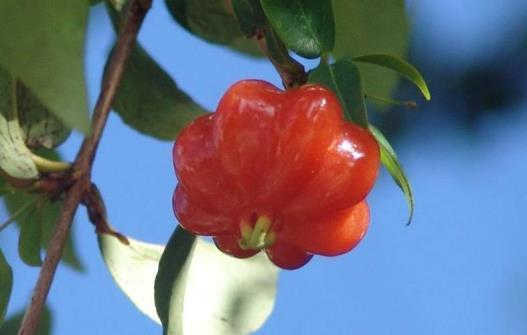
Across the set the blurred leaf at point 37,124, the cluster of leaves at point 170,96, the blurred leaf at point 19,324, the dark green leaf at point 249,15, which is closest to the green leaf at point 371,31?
the cluster of leaves at point 170,96

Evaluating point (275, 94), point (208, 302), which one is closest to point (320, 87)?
point (275, 94)

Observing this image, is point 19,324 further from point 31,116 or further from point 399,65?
point 399,65

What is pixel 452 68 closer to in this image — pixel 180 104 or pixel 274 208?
pixel 180 104

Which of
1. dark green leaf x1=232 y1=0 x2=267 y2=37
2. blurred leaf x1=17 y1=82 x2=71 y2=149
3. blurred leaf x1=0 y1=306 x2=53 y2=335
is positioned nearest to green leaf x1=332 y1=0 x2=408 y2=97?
dark green leaf x1=232 y1=0 x2=267 y2=37

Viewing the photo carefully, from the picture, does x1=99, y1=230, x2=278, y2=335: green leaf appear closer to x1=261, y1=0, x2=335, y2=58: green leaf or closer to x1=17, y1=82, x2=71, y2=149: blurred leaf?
x1=17, y1=82, x2=71, y2=149: blurred leaf

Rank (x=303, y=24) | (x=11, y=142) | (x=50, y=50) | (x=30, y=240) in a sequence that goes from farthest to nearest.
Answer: (x=30, y=240), (x=11, y=142), (x=303, y=24), (x=50, y=50)

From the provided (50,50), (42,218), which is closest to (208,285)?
(42,218)
